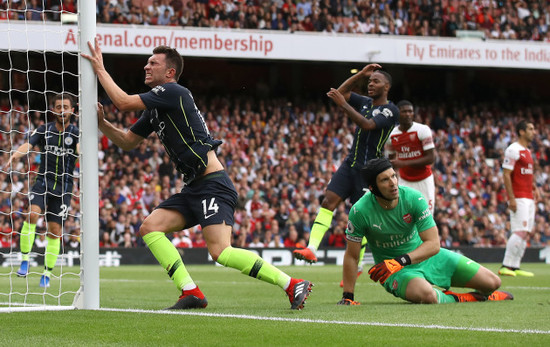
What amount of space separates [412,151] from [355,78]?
2.47 meters

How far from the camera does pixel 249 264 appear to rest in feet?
21.1

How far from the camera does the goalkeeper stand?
685 cm

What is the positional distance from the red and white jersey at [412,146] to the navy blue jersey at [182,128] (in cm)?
480

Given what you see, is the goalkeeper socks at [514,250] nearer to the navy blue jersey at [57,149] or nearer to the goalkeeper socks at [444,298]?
the goalkeeper socks at [444,298]

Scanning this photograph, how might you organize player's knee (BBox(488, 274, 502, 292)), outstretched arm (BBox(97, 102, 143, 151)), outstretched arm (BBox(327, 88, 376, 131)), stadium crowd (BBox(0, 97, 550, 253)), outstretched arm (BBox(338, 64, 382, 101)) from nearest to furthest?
outstretched arm (BBox(97, 102, 143, 151)) < player's knee (BBox(488, 274, 502, 292)) < outstretched arm (BBox(338, 64, 382, 101)) < outstretched arm (BBox(327, 88, 376, 131)) < stadium crowd (BBox(0, 97, 550, 253))

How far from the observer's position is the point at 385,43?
2338 cm

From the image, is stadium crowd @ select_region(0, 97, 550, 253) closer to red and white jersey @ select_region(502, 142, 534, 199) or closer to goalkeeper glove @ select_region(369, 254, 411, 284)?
red and white jersey @ select_region(502, 142, 534, 199)

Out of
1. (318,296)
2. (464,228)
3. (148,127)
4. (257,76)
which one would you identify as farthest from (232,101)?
(148,127)

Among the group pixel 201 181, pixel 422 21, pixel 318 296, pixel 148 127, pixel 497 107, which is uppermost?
pixel 422 21

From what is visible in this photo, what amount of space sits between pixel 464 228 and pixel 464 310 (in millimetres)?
15232

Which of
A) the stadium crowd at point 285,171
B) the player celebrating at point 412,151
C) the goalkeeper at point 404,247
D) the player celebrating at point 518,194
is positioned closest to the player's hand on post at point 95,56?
the goalkeeper at point 404,247

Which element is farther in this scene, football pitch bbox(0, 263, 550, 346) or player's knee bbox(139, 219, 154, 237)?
player's knee bbox(139, 219, 154, 237)

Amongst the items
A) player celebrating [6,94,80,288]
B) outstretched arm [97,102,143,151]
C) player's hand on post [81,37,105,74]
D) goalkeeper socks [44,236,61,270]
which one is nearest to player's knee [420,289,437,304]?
outstretched arm [97,102,143,151]

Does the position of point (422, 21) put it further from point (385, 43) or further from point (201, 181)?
point (201, 181)
